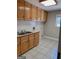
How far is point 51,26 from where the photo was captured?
682cm

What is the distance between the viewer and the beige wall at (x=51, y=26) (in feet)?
21.4

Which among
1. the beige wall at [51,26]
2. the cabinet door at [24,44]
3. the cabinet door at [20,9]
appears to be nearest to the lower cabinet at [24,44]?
the cabinet door at [24,44]

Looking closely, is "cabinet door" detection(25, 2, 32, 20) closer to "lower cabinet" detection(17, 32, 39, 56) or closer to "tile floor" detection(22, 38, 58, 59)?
"lower cabinet" detection(17, 32, 39, 56)

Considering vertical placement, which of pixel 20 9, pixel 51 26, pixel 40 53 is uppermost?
pixel 20 9

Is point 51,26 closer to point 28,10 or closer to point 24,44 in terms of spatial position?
point 28,10

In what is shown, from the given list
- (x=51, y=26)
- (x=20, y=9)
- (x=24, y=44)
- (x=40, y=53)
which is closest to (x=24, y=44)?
(x=24, y=44)

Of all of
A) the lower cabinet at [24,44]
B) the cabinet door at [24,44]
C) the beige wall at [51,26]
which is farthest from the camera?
the beige wall at [51,26]

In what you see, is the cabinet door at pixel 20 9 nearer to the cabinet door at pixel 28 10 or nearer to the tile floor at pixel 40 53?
the cabinet door at pixel 28 10
